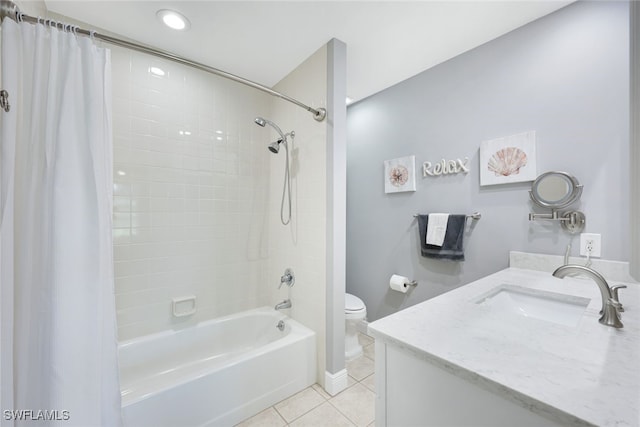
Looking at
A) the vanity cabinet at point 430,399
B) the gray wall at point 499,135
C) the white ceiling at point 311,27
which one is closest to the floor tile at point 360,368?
the gray wall at point 499,135

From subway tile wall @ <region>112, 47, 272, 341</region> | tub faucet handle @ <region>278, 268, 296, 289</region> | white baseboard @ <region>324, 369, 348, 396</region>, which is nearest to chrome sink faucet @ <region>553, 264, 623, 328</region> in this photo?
white baseboard @ <region>324, 369, 348, 396</region>

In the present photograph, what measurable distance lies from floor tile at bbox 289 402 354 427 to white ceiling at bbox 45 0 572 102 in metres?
2.40

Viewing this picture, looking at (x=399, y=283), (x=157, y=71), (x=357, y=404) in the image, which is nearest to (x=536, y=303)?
(x=399, y=283)

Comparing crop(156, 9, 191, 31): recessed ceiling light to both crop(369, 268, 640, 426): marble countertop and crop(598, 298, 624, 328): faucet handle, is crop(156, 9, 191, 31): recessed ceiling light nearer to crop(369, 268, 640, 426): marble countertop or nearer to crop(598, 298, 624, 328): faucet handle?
crop(369, 268, 640, 426): marble countertop

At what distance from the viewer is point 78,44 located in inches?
38.3

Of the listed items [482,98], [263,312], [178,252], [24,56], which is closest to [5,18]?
[24,56]

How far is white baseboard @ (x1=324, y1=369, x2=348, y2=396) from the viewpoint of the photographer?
1.69m

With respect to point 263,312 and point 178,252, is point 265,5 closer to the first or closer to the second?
point 178,252

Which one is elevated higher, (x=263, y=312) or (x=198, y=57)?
(x=198, y=57)

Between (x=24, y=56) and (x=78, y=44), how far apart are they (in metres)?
0.17

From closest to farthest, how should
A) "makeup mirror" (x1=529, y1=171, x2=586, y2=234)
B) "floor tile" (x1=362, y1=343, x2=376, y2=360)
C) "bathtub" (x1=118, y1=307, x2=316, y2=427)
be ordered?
1. "bathtub" (x1=118, y1=307, x2=316, y2=427)
2. "makeup mirror" (x1=529, y1=171, x2=586, y2=234)
3. "floor tile" (x1=362, y1=343, x2=376, y2=360)

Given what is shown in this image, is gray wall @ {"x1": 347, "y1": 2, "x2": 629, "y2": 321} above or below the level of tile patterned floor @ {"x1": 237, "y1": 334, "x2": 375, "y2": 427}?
above

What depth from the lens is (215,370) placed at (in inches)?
55.4

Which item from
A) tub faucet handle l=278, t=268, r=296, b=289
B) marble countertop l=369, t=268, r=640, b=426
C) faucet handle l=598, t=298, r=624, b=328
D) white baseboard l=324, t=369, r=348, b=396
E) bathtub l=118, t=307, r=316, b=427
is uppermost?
faucet handle l=598, t=298, r=624, b=328
